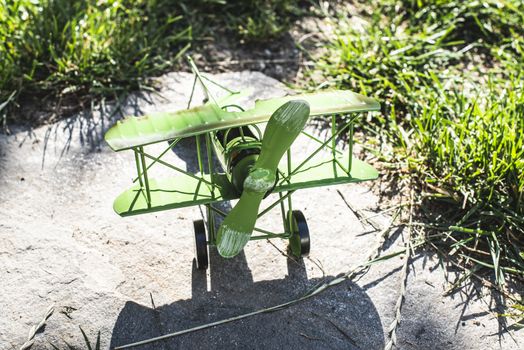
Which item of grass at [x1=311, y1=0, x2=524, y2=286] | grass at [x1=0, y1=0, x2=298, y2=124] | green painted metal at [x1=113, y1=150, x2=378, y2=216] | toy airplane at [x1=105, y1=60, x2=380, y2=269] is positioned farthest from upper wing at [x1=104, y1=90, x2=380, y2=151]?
grass at [x1=0, y1=0, x2=298, y2=124]

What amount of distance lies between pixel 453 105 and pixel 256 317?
1.83 metres

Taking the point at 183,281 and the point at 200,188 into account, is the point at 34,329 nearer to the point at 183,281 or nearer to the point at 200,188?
the point at 183,281

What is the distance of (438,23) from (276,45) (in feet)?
3.68

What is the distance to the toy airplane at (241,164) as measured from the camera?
2301mm

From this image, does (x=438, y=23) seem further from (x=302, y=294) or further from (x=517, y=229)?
(x=302, y=294)

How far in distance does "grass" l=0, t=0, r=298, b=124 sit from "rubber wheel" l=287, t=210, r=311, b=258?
1580 mm

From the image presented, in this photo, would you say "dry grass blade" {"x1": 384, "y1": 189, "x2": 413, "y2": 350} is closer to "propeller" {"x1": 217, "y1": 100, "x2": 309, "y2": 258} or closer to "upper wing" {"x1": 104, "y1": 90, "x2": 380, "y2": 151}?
"propeller" {"x1": 217, "y1": 100, "x2": 309, "y2": 258}

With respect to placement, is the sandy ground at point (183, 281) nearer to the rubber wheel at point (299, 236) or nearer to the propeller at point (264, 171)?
the rubber wheel at point (299, 236)

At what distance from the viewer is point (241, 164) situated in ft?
8.46

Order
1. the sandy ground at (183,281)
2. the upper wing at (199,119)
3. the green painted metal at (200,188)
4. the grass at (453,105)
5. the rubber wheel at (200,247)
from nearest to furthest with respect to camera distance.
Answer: the upper wing at (199,119) → the green painted metal at (200,188) → the sandy ground at (183,281) → the rubber wheel at (200,247) → the grass at (453,105)

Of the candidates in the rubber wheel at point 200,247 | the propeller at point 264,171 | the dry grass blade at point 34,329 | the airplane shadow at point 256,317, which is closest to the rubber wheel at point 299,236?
the airplane shadow at point 256,317

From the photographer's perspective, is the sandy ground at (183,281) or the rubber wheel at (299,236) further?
the rubber wheel at (299,236)

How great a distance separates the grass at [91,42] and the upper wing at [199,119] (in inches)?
67.3

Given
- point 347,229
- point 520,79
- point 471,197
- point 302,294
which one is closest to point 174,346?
point 302,294
